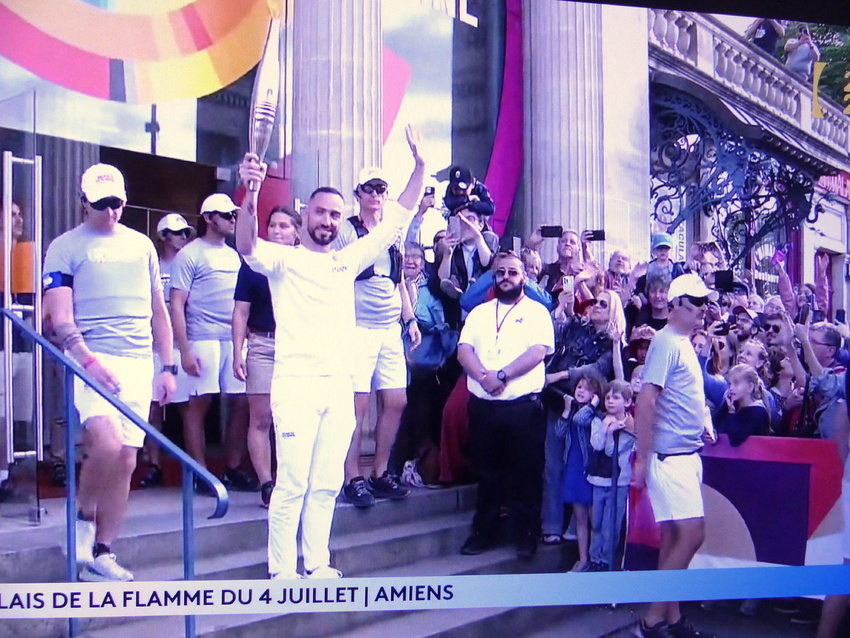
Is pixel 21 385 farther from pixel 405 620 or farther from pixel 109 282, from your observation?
pixel 405 620

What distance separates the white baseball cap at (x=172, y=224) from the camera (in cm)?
286

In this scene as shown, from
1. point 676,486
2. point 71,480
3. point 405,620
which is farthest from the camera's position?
point 676,486

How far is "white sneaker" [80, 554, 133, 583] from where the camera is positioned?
2.70m

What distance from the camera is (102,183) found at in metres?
2.72

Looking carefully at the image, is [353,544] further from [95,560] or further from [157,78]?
[157,78]

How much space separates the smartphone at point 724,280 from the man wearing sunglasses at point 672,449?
370 millimetres

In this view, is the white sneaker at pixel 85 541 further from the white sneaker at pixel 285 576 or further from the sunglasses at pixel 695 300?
the sunglasses at pixel 695 300

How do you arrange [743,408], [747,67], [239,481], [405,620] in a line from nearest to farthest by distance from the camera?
[239,481] → [405,620] → [743,408] → [747,67]

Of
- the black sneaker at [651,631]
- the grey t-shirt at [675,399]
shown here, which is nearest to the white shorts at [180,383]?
the grey t-shirt at [675,399]

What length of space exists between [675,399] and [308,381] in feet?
4.31

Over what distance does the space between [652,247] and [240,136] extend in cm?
161

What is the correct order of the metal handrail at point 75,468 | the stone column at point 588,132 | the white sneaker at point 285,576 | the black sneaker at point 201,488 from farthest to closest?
1. the stone column at point 588,132
2. the white sneaker at point 285,576
3. the black sneaker at point 201,488
4. the metal handrail at point 75,468

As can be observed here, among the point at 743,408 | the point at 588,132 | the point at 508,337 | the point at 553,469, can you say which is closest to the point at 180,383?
the point at 508,337

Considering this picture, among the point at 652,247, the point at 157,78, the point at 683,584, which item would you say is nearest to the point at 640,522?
the point at 683,584
